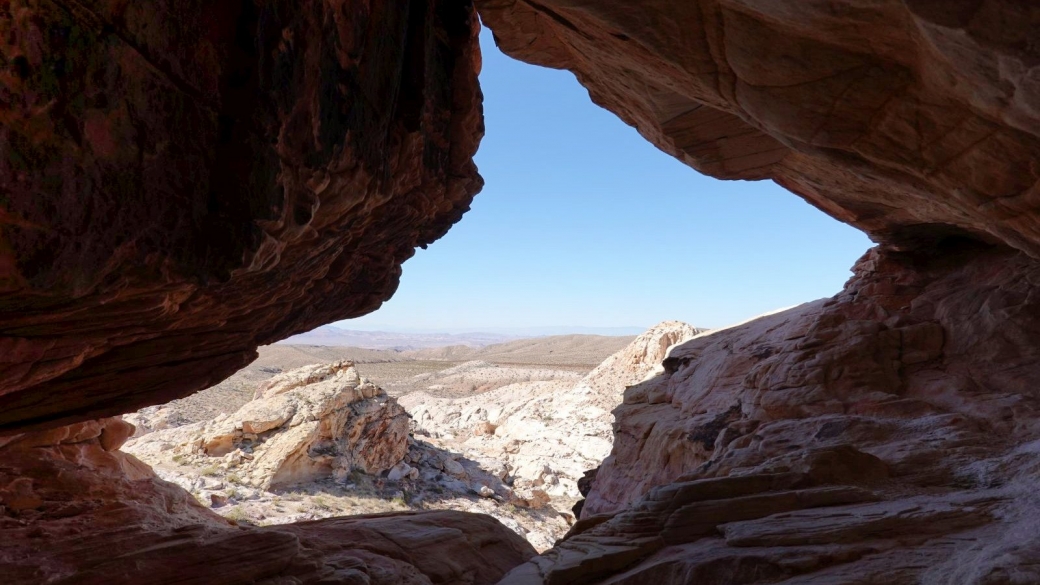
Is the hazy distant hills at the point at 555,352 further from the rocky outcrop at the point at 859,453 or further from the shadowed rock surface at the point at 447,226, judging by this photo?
the shadowed rock surface at the point at 447,226

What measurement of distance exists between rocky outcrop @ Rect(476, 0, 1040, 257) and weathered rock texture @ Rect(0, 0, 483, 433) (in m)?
2.83

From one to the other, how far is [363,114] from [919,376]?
11168 millimetres

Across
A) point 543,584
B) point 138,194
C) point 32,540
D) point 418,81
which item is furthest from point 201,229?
point 543,584

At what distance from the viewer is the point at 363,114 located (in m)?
7.71

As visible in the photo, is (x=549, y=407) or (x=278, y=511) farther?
(x=549, y=407)

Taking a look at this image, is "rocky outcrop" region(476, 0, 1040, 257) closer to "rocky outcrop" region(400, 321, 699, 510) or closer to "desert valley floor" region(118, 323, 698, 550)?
"desert valley floor" region(118, 323, 698, 550)

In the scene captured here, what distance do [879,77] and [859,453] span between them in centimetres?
533

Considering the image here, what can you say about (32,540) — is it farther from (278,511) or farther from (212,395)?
(212,395)

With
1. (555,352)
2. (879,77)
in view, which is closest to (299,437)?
(879,77)

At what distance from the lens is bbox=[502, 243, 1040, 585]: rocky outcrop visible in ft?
19.4

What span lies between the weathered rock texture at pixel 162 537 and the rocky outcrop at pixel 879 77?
7.89 m

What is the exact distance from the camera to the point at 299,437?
23.5 m

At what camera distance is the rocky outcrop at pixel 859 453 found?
19.4 ft

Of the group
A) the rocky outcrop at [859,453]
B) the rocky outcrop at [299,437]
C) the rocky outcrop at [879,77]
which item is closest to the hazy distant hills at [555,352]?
the rocky outcrop at [299,437]
